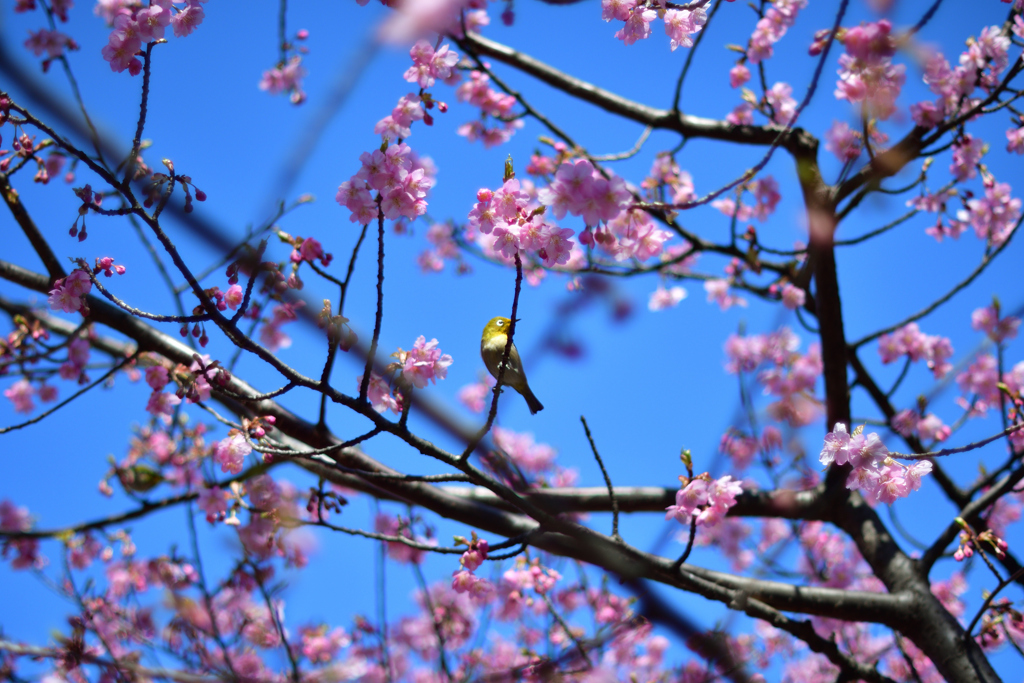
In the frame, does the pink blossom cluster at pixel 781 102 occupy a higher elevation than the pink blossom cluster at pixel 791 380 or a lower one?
higher

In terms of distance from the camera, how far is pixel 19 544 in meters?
5.68

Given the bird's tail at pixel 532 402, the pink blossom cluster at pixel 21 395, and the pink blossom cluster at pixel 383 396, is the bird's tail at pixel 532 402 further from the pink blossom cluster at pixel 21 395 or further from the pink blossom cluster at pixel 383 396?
the pink blossom cluster at pixel 21 395

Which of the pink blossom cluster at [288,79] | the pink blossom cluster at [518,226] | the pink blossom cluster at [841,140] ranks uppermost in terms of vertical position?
the pink blossom cluster at [288,79]

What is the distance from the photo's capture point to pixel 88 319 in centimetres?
327

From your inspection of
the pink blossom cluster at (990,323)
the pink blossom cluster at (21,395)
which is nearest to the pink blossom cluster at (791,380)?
the pink blossom cluster at (990,323)

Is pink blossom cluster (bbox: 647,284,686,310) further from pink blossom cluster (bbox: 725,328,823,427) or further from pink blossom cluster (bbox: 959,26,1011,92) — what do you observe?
pink blossom cluster (bbox: 959,26,1011,92)

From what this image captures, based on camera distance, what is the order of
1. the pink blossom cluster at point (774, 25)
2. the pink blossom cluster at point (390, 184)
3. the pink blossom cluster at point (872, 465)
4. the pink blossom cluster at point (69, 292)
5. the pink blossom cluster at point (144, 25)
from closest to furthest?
the pink blossom cluster at point (390, 184)
the pink blossom cluster at point (144, 25)
the pink blossom cluster at point (872, 465)
the pink blossom cluster at point (69, 292)
the pink blossom cluster at point (774, 25)

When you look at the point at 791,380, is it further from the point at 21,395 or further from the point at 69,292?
the point at 21,395

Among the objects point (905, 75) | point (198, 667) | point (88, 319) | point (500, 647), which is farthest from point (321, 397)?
point (500, 647)

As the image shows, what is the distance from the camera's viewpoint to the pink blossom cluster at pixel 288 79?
562 cm

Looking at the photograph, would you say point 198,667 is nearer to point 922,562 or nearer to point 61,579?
point 61,579

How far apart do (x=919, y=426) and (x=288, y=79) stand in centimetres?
646

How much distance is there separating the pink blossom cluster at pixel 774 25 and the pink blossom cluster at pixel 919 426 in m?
2.92

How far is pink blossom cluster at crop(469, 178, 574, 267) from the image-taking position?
202cm
